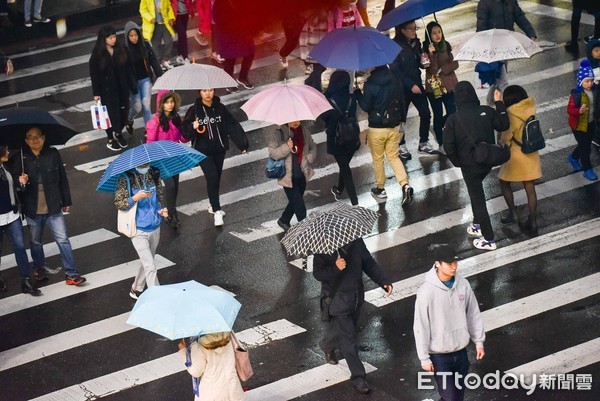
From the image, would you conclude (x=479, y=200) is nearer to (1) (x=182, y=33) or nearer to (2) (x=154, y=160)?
(2) (x=154, y=160)

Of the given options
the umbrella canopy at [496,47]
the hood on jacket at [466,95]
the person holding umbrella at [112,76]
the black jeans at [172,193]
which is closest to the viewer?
the hood on jacket at [466,95]

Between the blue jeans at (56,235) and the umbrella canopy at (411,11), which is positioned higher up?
the umbrella canopy at (411,11)

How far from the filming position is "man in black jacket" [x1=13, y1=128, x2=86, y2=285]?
34.3 ft

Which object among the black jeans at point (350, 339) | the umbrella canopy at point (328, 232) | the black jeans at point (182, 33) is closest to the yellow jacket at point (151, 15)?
the black jeans at point (182, 33)

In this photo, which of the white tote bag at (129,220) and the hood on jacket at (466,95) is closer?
the white tote bag at (129,220)

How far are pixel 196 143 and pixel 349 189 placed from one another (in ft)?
5.89

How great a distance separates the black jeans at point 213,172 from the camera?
12.0 meters

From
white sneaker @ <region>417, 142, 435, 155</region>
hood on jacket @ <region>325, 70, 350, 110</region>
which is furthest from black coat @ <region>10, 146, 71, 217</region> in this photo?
white sneaker @ <region>417, 142, 435, 155</region>

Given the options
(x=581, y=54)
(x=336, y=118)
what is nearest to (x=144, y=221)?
(x=336, y=118)

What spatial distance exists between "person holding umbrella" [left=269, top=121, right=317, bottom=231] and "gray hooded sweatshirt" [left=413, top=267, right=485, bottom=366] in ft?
14.5

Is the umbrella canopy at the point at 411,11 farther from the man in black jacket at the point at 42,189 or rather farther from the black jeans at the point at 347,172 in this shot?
the man in black jacket at the point at 42,189

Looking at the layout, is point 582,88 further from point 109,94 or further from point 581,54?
point 109,94

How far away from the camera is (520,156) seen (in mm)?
11398

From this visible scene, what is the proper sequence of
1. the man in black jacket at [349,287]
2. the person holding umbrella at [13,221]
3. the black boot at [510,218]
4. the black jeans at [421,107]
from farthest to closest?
the black jeans at [421,107] < the black boot at [510,218] < the person holding umbrella at [13,221] < the man in black jacket at [349,287]
